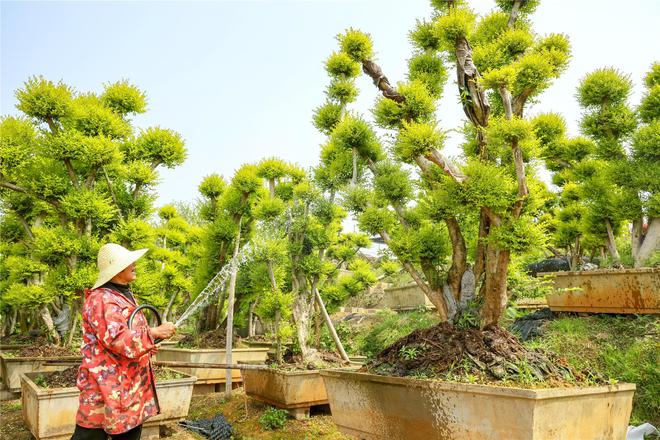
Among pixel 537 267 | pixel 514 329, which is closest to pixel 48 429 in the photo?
pixel 514 329

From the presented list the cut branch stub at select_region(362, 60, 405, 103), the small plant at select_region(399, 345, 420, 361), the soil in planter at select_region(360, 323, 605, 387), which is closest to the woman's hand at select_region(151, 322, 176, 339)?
the soil in planter at select_region(360, 323, 605, 387)

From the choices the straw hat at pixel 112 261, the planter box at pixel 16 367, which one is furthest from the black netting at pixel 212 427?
the straw hat at pixel 112 261

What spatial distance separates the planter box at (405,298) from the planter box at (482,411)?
295 inches

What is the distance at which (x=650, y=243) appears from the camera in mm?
7535

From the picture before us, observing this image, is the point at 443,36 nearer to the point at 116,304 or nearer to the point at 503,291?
the point at 503,291

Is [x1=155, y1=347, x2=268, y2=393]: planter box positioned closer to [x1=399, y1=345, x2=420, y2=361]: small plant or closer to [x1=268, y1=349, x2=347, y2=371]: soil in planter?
[x1=268, y1=349, x2=347, y2=371]: soil in planter

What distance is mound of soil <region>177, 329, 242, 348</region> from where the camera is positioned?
7.84 m

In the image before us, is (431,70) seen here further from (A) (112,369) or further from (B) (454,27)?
(A) (112,369)

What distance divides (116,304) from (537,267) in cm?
1213

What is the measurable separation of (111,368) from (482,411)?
2.11 metres

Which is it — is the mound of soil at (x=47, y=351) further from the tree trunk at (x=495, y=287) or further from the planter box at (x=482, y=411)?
the tree trunk at (x=495, y=287)

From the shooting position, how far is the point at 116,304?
2.66 m

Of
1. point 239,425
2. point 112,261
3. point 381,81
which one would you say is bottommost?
point 239,425

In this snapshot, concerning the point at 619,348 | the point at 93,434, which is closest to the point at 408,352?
the point at 93,434
